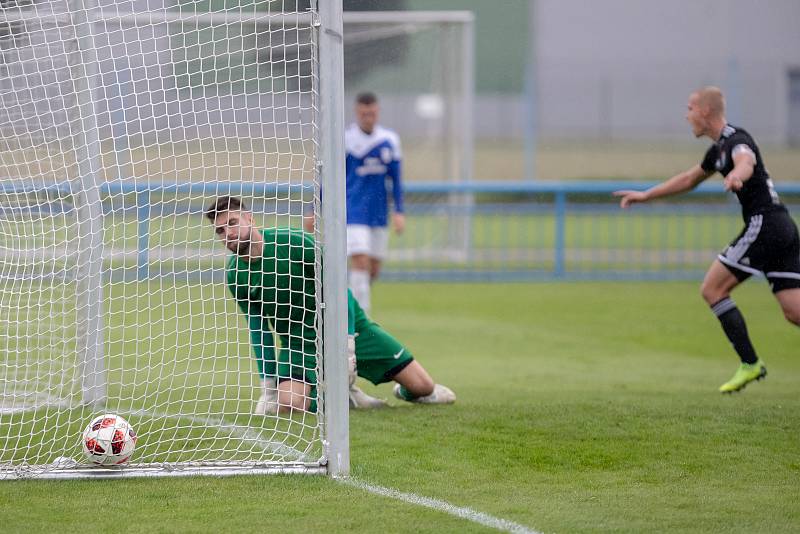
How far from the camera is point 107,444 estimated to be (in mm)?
5398

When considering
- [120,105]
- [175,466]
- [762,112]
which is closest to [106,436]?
[175,466]

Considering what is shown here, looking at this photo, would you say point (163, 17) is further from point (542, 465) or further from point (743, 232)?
point (743, 232)

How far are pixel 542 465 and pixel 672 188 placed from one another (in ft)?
9.00

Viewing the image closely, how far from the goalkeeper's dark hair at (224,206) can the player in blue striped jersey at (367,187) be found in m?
4.28

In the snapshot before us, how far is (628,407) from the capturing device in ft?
22.8

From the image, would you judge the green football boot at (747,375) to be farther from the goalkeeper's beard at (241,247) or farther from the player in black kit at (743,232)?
the goalkeeper's beard at (241,247)

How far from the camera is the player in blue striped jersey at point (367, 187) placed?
34.8 ft

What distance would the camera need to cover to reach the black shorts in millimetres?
7211

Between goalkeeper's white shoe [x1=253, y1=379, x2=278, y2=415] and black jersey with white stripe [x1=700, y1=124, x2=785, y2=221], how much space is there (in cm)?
320

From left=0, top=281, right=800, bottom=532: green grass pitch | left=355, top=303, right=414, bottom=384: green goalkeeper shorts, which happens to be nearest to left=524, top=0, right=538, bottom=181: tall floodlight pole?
left=0, top=281, right=800, bottom=532: green grass pitch

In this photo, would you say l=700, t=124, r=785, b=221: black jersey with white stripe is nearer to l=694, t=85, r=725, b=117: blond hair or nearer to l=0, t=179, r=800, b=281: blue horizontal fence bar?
l=694, t=85, r=725, b=117: blond hair

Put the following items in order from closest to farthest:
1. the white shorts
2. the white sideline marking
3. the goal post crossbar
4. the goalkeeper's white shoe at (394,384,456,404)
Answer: the white sideline marking, the goal post crossbar, the goalkeeper's white shoe at (394,384,456,404), the white shorts

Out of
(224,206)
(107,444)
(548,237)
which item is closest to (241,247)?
(224,206)

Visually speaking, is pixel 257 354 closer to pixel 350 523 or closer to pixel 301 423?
pixel 301 423
